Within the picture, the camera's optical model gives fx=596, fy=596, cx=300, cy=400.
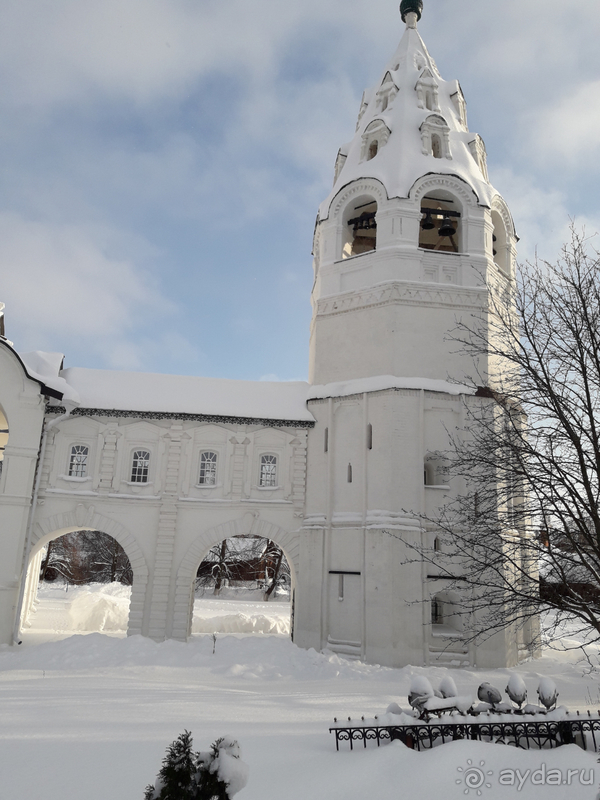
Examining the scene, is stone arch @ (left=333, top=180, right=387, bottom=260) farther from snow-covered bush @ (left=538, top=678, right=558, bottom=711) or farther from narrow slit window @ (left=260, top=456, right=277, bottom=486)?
snow-covered bush @ (left=538, top=678, right=558, bottom=711)

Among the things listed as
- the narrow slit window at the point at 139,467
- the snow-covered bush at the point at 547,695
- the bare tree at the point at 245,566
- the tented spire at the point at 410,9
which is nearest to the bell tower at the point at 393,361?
the tented spire at the point at 410,9

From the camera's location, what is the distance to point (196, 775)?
5.15m

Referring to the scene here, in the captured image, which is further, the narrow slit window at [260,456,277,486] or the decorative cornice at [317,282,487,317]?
A: the narrow slit window at [260,456,277,486]

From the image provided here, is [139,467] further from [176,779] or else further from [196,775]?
[176,779]

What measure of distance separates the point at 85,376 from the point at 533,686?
57.3 feet

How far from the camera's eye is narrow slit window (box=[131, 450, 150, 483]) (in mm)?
20781

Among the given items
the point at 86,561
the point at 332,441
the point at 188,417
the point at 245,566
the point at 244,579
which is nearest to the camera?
the point at 332,441

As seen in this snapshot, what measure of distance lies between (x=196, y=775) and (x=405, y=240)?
19.1 m

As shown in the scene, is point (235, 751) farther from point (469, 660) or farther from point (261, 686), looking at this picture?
point (469, 660)

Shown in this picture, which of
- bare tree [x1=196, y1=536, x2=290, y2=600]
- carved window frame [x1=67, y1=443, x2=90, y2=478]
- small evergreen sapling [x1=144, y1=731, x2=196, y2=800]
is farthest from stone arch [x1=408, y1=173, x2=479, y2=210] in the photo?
bare tree [x1=196, y1=536, x2=290, y2=600]

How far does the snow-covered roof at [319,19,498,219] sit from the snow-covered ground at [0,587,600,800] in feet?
53.4

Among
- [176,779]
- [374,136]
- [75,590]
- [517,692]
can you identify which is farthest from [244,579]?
[176,779]

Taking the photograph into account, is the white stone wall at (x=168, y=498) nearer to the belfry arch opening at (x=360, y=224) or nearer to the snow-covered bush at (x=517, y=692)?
the belfry arch opening at (x=360, y=224)

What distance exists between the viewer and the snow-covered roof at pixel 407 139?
22.3 m
